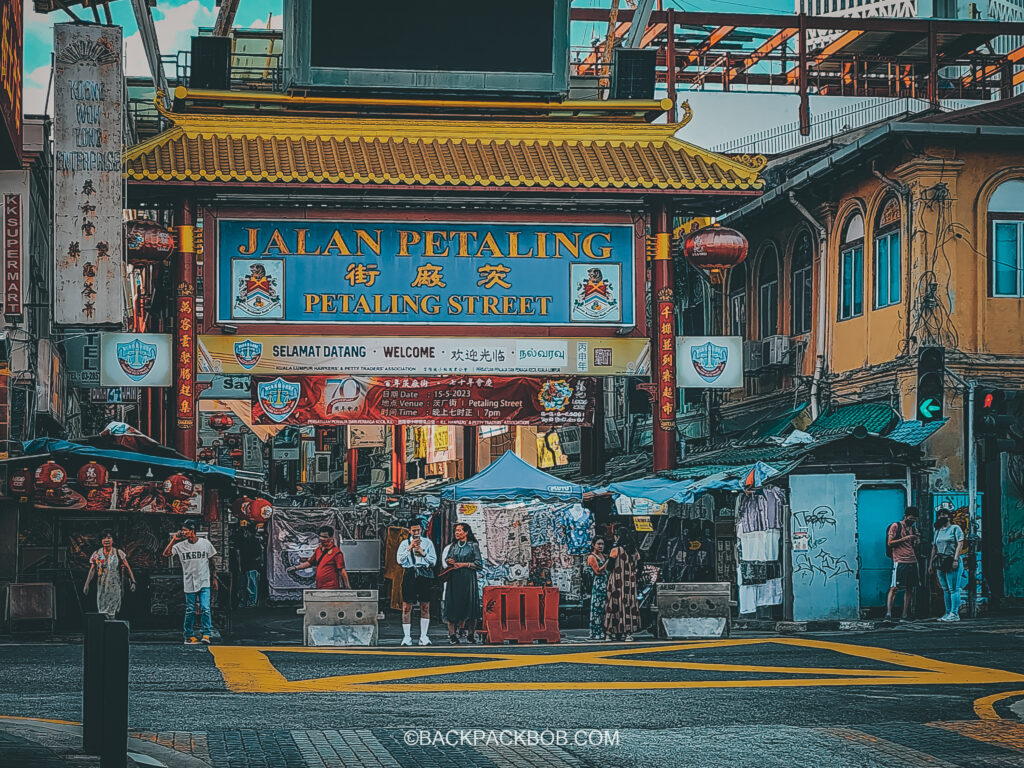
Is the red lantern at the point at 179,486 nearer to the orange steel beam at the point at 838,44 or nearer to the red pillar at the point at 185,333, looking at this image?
the red pillar at the point at 185,333

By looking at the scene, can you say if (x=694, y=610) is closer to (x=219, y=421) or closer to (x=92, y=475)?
(x=92, y=475)

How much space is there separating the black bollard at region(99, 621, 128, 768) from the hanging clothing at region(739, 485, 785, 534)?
53.1 feet

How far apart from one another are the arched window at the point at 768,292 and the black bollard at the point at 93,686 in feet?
82.6

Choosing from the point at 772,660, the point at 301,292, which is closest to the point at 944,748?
the point at 772,660

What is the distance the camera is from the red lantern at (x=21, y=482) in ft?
→ 73.6

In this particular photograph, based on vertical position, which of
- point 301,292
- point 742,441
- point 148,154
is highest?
Answer: point 148,154

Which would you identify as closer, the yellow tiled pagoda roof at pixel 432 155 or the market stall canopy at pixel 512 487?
the market stall canopy at pixel 512 487

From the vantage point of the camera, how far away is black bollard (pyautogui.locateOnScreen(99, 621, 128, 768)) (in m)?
9.04

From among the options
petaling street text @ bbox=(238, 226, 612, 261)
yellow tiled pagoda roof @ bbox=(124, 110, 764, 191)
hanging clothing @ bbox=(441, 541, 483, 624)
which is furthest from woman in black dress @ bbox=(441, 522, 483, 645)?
yellow tiled pagoda roof @ bbox=(124, 110, 764, 191)

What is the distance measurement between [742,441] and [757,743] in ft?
70.0

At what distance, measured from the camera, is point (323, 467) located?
63562 mm

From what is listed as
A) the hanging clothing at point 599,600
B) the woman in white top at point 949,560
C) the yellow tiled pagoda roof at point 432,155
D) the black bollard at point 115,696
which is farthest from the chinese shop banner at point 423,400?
the black bollard at point 115,696

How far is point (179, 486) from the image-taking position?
76.3 ft

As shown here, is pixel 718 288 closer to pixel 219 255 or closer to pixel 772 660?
pixel 219 255
